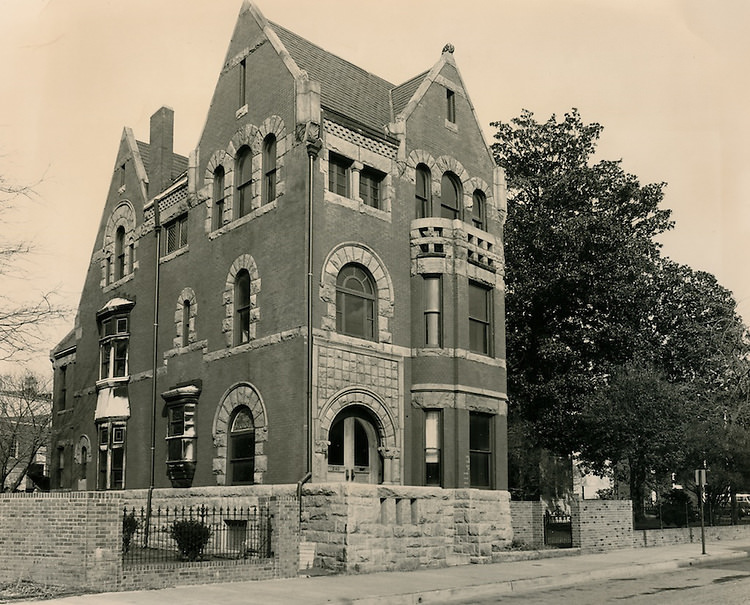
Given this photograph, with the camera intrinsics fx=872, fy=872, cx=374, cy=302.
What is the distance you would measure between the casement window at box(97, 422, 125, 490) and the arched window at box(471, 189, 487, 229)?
1390 centimetres

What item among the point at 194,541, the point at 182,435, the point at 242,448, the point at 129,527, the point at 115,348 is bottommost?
the point at 194,541

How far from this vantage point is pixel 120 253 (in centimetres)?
3328

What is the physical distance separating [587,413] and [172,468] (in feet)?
50.8

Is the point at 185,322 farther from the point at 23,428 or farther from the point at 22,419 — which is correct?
the point at 23,428

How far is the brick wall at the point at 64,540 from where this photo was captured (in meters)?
15.1

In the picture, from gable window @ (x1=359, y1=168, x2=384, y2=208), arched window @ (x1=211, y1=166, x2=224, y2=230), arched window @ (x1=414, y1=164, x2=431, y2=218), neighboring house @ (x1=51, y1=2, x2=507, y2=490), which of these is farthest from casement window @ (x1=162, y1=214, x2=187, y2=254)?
arched window @ (x1=414, y1=164, x2=431, y2=218)

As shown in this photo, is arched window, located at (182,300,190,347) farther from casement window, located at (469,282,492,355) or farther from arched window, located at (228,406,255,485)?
casement window, located at (469,282,492,355)

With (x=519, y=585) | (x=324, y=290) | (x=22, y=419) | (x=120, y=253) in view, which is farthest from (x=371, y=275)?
(x=22, y=419)

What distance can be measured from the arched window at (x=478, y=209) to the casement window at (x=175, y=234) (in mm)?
9549

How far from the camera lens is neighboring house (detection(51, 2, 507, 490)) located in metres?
22.8

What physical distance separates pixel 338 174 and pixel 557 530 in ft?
43.3

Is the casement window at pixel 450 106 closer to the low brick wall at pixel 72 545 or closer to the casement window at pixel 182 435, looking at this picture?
the casement window at pixel 182 435

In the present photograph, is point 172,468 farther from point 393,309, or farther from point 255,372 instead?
point 393,309

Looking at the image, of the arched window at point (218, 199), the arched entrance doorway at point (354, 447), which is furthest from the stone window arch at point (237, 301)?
the arched entrance doorway at point (354, 447)
